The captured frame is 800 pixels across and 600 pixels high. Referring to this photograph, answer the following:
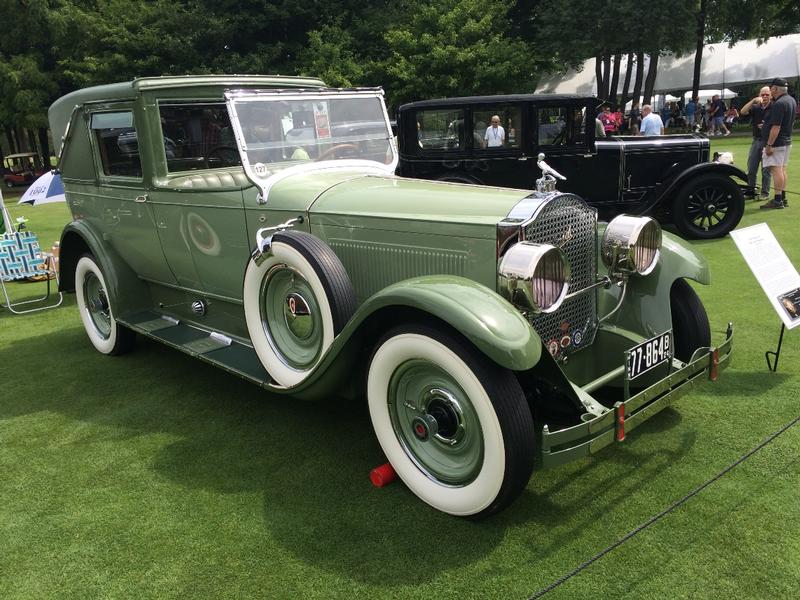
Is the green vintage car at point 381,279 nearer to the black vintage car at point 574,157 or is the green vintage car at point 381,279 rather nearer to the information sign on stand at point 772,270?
the information sign on stand at point 772,270

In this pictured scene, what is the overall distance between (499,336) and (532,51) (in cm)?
2479

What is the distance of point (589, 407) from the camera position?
2.66 meters

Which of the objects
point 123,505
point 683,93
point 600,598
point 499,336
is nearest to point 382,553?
point 600,598

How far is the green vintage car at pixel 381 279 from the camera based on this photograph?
260cm

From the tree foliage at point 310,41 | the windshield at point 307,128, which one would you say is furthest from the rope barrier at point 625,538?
the tree foliage at point 310,41

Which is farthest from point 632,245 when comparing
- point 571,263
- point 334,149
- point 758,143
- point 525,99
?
point 758,143

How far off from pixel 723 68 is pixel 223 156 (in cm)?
3063

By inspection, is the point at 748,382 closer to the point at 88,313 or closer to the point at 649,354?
the point at 649,354

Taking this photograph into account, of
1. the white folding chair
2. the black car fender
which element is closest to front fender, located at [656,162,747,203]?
the black car fender

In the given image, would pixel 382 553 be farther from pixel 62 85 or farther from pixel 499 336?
pixel 62 85

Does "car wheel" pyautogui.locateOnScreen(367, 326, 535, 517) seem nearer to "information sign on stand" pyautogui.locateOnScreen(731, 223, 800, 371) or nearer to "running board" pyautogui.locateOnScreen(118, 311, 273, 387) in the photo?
"running board" pyautogui.locateOnScreen(118, 311, 273, 387)

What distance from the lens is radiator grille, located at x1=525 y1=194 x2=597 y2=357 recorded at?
9.85 ft

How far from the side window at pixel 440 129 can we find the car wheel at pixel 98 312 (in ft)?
16.2

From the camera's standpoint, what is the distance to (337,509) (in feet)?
9.55
